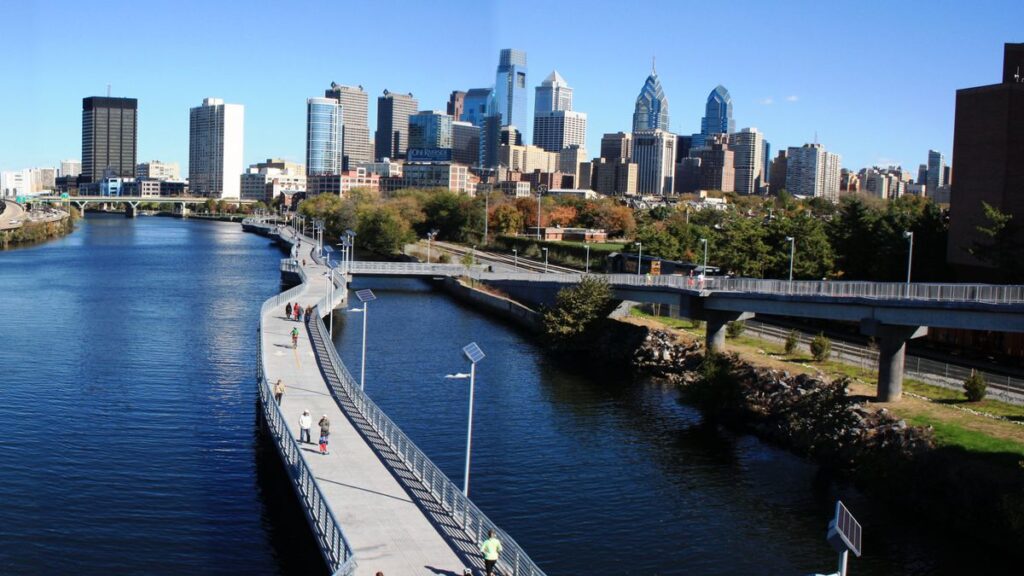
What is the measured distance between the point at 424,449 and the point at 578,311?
79.3 feet

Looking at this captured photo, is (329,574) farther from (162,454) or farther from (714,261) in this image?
(714,261)

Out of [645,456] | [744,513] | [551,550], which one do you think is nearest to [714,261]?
[645,456]

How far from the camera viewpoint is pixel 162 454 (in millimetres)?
32688

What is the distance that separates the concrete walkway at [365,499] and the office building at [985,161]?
33.7 meters

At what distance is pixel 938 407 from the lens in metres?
36.2

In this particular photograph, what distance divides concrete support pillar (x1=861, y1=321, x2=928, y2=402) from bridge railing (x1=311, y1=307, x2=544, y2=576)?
18607 millimetres

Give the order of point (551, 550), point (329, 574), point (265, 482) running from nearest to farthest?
point (329, 574) → point (551, 550) → point (265, 482)

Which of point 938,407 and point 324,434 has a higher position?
point 938,407

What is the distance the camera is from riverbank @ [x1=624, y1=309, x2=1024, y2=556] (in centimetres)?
2845

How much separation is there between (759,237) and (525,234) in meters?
62.6

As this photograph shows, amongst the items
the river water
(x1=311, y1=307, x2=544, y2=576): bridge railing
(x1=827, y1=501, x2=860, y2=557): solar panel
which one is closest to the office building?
the river water

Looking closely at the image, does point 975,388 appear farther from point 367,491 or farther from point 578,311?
point 578,311

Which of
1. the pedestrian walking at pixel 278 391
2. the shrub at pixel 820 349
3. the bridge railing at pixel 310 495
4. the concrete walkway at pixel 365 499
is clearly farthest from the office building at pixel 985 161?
the bridge railing at pixel 310 495

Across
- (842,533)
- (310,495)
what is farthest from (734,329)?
(842,533)
